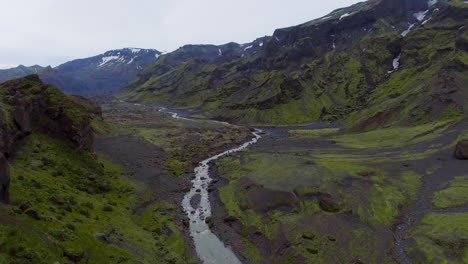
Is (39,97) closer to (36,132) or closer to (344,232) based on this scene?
(36,132)

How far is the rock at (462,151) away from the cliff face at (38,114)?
324 ft

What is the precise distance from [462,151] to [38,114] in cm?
10918

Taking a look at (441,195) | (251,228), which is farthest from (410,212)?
(251,228)

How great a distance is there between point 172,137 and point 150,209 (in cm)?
9399

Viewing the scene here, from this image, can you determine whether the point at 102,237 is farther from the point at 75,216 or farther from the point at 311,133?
the point at 311,133

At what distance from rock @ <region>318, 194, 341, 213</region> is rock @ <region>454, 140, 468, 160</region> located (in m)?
49.8

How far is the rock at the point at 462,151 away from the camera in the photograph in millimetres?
100125

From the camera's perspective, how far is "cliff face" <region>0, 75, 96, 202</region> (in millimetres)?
74363

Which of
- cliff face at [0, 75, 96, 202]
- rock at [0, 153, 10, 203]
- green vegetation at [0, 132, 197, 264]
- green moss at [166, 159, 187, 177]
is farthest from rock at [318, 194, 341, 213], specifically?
cliff face at [0, 75, 96, 202]

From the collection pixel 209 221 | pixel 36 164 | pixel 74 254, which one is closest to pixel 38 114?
pixel 36 164

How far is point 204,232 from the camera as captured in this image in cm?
7012

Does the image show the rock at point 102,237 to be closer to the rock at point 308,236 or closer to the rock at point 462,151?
the rock at point 308,236

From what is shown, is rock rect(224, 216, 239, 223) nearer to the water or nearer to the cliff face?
the water

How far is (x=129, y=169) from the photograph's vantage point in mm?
106125
